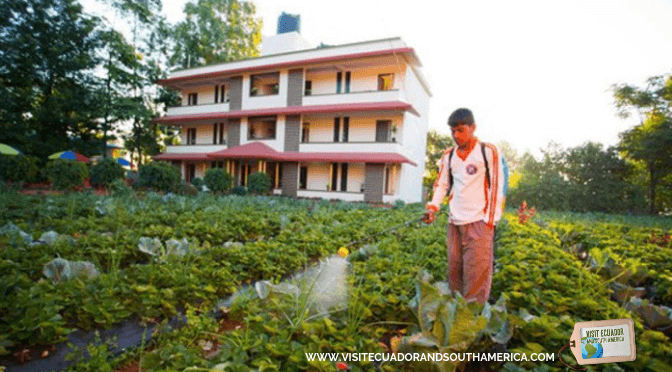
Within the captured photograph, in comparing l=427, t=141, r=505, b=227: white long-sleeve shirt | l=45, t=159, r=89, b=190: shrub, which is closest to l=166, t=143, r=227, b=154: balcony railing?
l=45, t=159, r=89, b=190: shrub

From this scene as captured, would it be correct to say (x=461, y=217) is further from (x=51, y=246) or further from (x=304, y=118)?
(x=304, y=118)

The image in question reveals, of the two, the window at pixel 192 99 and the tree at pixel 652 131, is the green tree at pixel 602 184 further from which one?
the window at pixel 192 99

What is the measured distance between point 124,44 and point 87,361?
2897 centimetres

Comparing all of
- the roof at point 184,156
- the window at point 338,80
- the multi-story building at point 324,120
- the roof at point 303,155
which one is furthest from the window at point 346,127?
the roof at point 184,156

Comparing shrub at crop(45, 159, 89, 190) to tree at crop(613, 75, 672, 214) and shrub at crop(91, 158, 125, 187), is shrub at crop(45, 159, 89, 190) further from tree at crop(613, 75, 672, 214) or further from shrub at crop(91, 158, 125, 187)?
tree at crop(613, 75, 672, 214)

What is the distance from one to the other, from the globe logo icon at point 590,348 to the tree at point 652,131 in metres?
10.4

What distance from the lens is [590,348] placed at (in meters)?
1.46

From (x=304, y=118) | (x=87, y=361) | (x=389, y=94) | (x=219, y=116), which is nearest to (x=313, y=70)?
(x=304, y=118)

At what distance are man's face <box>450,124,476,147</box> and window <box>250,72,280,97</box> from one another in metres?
19.8

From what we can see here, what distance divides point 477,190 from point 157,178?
13.9 metres

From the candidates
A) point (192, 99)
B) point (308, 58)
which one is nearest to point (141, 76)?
point (192, 99)

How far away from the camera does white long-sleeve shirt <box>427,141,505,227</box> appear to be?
2.82 m

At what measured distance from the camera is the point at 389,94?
17719mm

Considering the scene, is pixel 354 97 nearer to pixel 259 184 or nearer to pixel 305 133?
pixel 305 133
